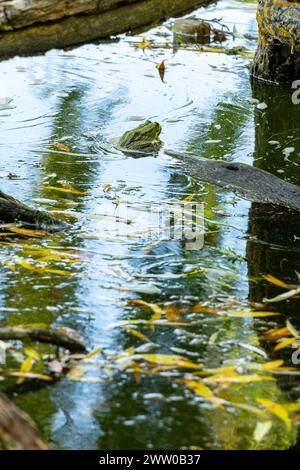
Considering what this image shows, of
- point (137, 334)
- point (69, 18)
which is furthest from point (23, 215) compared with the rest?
point (69, 18)

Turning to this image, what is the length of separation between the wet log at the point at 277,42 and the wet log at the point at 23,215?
3842 mm

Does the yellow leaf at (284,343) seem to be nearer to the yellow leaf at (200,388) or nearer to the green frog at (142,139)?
the yellow leaf at (200,388)

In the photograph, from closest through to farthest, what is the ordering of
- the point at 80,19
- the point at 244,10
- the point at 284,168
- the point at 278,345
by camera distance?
1. the point at 278,345
2. the point at 80,19
3. the point at 284,168
4. the point at 244,10

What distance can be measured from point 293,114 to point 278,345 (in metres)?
4.66

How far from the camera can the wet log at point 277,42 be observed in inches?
316

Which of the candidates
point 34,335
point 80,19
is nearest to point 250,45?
point 80,19

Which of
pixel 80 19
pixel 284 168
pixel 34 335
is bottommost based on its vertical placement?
pixel 284 168

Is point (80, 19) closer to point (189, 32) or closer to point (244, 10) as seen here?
point (189, 32)

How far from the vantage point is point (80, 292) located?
4.10m

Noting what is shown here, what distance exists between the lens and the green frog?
6.78 meters

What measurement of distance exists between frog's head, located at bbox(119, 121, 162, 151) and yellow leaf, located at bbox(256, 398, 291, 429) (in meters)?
3.82

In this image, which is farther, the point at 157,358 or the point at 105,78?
the point at 105,78

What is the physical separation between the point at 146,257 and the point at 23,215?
823mm

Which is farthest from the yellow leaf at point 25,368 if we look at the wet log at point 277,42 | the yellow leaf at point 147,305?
the wet log at point 277,42
